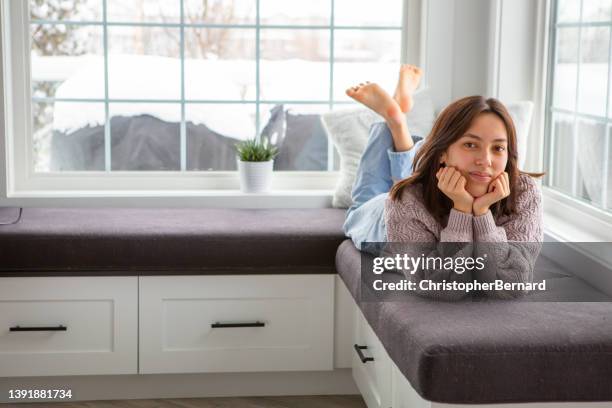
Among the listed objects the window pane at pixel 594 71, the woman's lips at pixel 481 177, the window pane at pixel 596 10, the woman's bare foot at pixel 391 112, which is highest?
the window pane at pixel 596 10

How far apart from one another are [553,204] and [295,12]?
1.34m

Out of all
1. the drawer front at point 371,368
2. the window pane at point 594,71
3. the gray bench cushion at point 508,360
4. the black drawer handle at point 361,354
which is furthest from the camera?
the window pane at point 594,71

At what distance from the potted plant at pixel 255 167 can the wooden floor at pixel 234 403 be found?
904 mm

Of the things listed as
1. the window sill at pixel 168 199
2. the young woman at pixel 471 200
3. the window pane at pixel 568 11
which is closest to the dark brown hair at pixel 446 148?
the young woman at pixel 471 200

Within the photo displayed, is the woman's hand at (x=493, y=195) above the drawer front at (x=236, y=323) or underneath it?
above

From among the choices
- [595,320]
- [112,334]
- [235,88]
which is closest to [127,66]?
[235,88]

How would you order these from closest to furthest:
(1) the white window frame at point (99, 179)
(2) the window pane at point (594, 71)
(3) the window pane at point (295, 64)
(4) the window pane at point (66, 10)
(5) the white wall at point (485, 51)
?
(2) the window pane at point (594, 71) → (5) the white wall at point (485, 51) → (1) the white window frame at point (99, 179) → (4) the window pane at point (66, 10) → (3) the window pane at point (295, 64)

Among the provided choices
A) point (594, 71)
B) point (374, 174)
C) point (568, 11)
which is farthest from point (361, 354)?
point (568, 11)

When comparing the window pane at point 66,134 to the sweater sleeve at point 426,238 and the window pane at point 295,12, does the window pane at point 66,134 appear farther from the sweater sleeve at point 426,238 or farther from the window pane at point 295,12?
the sweater sleeve at point 426,238

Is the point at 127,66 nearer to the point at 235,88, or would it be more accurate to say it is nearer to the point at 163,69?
the point at 163,69

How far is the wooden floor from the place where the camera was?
3369 mm

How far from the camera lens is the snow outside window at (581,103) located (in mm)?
3117

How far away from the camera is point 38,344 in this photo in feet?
11.0

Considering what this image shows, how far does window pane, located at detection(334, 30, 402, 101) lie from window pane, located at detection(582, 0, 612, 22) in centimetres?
98
